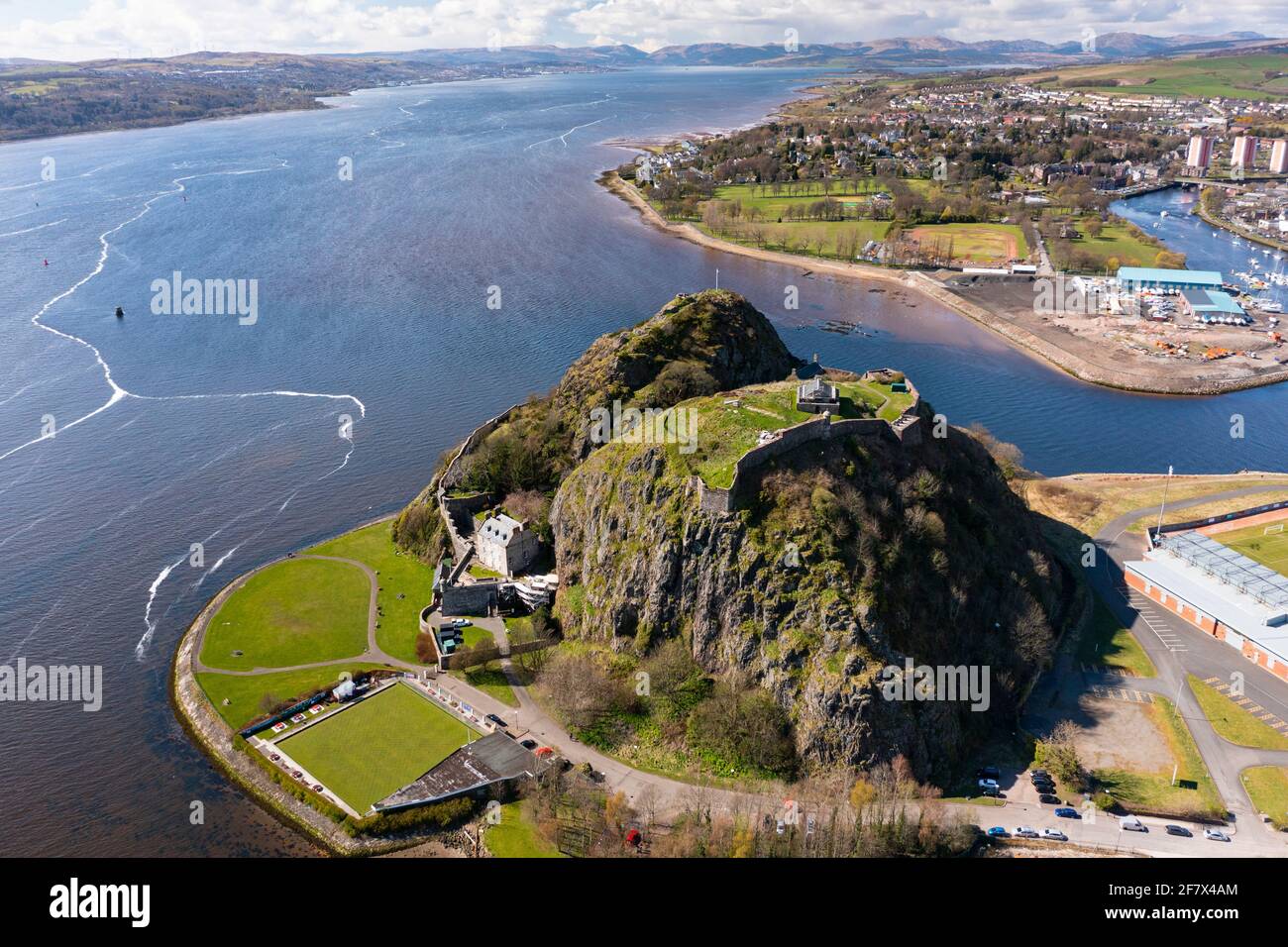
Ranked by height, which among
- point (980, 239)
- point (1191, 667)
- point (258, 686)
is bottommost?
point (258, 686)

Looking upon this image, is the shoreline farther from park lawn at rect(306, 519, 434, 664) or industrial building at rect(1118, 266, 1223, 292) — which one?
park lawn at rect(306, 519, 434, 664)

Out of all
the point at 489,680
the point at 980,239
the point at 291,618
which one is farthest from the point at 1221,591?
the point at 980,239

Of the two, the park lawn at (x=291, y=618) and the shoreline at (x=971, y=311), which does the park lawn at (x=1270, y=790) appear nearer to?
the park lawn at (x=291, y=618)

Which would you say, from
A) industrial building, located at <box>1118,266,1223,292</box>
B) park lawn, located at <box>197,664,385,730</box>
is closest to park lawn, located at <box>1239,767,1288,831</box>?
park lawn, located at <box>197,664,385,730</box>

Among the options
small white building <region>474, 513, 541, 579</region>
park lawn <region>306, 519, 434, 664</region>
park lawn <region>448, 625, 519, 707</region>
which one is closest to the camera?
park lawn <region>448, 625, 519, 707</region>

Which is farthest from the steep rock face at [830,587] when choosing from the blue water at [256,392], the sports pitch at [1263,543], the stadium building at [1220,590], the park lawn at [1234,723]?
the blue water at [256,392]

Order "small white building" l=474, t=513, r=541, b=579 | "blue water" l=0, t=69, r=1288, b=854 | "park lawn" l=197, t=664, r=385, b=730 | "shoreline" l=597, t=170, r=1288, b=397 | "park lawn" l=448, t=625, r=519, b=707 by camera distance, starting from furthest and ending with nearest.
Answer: "shoreline" l=597, t=170, r=1288, b=397, "small white building" l=474, t=513, r=541, b=579, "blue water" l=0, t=69, r=1288, b=854, "park lawn" l=448, t=625, r=519, b=707, "park lawn" l=197, t=664, r=385, b=730

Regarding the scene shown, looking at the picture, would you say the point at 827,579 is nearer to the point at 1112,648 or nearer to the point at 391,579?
the point at 1112,648

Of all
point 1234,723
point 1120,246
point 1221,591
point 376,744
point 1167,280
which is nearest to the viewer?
point 376,744
